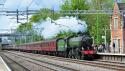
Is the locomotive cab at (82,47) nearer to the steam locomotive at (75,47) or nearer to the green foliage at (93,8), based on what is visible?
the steam locomotive at (75,47)

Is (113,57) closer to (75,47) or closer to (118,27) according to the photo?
(75,47)

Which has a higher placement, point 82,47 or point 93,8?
point 93,8

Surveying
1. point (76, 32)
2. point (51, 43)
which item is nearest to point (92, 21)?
point (51, 43)

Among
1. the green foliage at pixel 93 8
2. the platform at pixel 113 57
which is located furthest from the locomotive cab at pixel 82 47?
the green foliage at pixel 93 8

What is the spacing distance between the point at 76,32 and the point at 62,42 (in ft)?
7.23

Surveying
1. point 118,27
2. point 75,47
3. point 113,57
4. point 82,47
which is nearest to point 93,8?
point 118,27

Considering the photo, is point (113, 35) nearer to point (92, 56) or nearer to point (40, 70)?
point (92, 56)

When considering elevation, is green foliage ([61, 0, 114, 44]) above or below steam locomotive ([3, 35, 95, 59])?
above

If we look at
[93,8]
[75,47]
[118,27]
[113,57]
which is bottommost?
[113,57]

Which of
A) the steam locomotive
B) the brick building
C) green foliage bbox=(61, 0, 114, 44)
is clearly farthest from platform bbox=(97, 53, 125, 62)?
green foliage bbox=(61, 0, 114, 44)

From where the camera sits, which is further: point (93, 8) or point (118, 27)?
point (93, 8)

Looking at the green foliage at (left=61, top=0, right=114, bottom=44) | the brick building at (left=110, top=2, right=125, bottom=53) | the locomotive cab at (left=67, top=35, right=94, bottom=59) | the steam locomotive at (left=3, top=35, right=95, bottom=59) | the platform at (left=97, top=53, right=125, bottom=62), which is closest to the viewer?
the platform at (left=97, top=53, right=125, bottom=62)

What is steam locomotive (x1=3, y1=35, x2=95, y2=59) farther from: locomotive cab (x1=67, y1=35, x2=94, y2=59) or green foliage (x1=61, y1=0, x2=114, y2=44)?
green foliage (x1=61, y1=0, x2=114, y2=44)

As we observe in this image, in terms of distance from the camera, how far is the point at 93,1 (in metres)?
83.4
